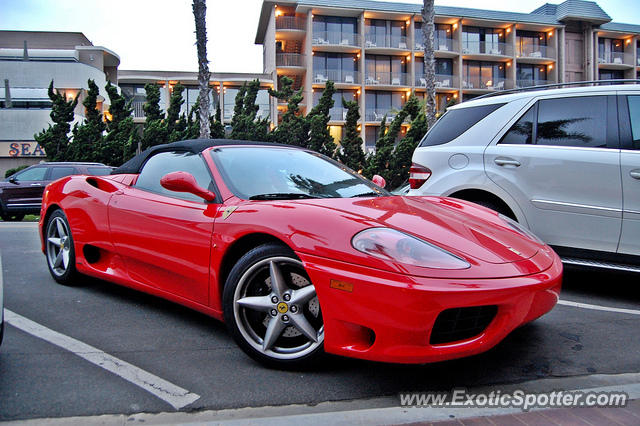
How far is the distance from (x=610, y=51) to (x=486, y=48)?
1165 centimetres

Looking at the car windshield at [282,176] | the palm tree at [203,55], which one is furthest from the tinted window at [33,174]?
the car windshield at [282,176]

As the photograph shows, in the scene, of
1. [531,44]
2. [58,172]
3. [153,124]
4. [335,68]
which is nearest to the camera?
[58,172]

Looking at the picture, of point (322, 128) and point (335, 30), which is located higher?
point (335, 30)

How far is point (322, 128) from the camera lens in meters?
19.1

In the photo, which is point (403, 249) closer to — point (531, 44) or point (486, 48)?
point (486, 48)

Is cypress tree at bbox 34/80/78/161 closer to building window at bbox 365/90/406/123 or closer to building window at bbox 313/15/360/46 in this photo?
building window at bbox 313/15/360/46

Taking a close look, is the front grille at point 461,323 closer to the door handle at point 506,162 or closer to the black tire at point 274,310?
the black tire at point 274,310

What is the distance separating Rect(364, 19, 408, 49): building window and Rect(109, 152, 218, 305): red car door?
3633 cm

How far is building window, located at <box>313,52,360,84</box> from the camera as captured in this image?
37.4 meters

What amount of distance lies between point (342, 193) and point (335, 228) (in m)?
0.85

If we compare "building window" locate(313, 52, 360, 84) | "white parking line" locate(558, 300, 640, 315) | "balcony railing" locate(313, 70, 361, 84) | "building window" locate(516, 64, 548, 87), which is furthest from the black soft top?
"building window" locate(516, 64, 548, 87)

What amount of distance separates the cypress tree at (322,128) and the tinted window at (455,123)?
539 inches

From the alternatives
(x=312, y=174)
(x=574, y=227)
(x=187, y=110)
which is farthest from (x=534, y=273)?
(x=187, y=110)

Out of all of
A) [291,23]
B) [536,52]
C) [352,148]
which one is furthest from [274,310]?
[536,52]
